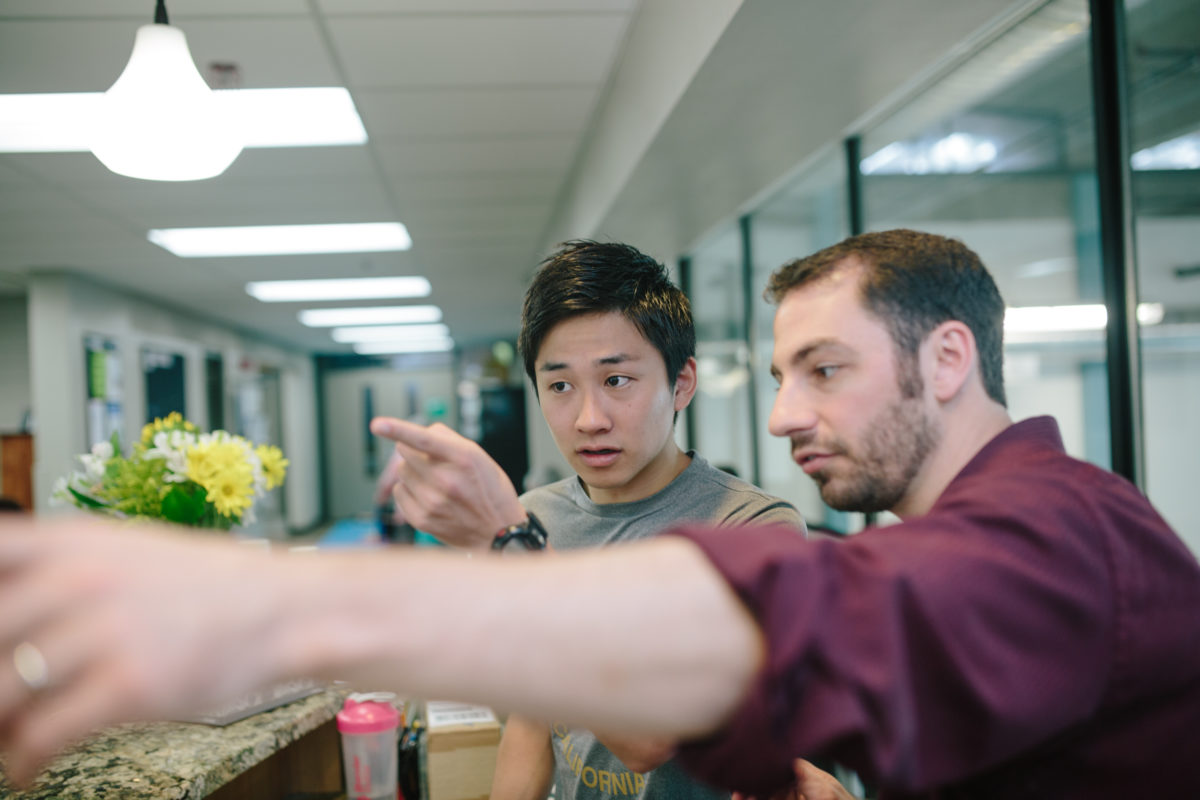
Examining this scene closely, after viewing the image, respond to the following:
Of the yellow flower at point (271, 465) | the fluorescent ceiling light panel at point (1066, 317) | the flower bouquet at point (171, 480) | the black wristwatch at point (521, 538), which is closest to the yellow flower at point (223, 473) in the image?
the flower bouquet at point (171, 480)

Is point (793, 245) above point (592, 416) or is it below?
above

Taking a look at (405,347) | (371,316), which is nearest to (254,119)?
(371,316)

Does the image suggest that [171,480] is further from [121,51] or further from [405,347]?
[405,347]

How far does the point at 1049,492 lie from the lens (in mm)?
583

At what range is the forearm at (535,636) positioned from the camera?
0.42 m

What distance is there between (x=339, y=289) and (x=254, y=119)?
4.00m

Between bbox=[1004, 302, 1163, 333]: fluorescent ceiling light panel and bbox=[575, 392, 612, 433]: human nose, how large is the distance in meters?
0.87

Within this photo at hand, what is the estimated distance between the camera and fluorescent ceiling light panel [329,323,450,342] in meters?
9.84

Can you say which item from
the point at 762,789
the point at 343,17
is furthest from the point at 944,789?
the point at 343,17

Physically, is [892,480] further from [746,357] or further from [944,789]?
[746,357]

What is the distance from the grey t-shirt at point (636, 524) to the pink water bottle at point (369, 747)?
374 mm

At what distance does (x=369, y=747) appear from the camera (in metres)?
1.56

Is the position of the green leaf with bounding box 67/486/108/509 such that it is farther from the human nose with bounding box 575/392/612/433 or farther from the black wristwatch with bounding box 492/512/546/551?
the black wristwatch with bounding box 492/512/546/551

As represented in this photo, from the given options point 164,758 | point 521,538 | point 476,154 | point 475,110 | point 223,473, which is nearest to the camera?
point 521,538
